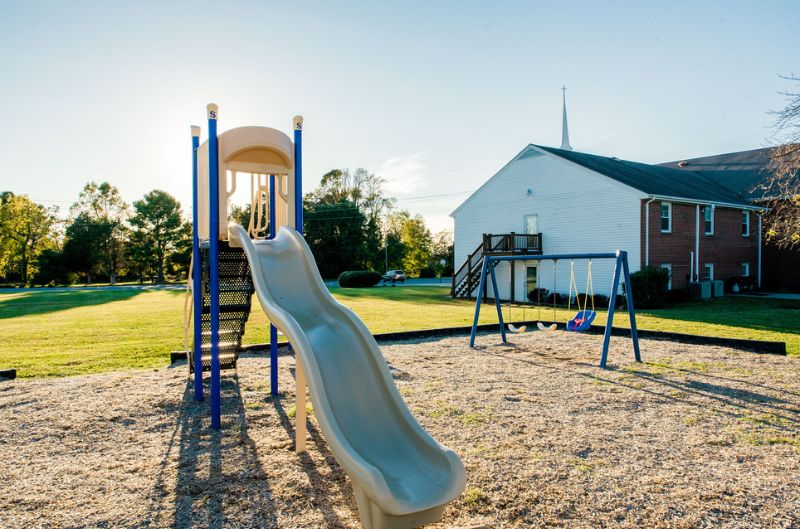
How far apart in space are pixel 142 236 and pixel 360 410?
53.2 meters

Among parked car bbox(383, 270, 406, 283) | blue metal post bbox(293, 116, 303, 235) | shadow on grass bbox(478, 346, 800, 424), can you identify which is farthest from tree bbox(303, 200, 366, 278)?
blue metal post bbox(293, 116, 303, 235)

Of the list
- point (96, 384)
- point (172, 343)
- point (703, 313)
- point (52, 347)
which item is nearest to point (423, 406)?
point (96, 384)

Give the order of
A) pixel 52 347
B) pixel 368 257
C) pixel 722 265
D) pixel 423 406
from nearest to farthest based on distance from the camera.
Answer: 1. pixel 423 406
2. pixel 52 347
3. pixel 722 265
4. pixel 368 257

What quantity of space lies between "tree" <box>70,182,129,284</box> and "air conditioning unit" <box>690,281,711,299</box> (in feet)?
167

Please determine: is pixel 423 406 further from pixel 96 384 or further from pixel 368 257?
pixel 368 257

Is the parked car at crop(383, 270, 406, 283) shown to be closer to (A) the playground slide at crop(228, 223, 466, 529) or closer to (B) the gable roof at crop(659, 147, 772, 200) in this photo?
(B) the gable roof at crop(659, 147, 772, 200)

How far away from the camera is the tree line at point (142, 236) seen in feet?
165

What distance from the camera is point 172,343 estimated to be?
11.3m

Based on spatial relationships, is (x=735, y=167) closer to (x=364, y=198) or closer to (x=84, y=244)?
(x=364, y=198)

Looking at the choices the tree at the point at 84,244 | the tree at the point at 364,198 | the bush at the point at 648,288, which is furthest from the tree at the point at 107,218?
the bush at the point at 648,288

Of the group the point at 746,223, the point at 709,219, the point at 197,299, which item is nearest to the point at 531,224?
the point at 709,219

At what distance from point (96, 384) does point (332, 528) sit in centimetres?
549

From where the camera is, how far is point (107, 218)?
53938 mm

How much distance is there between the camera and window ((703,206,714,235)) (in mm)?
23891
